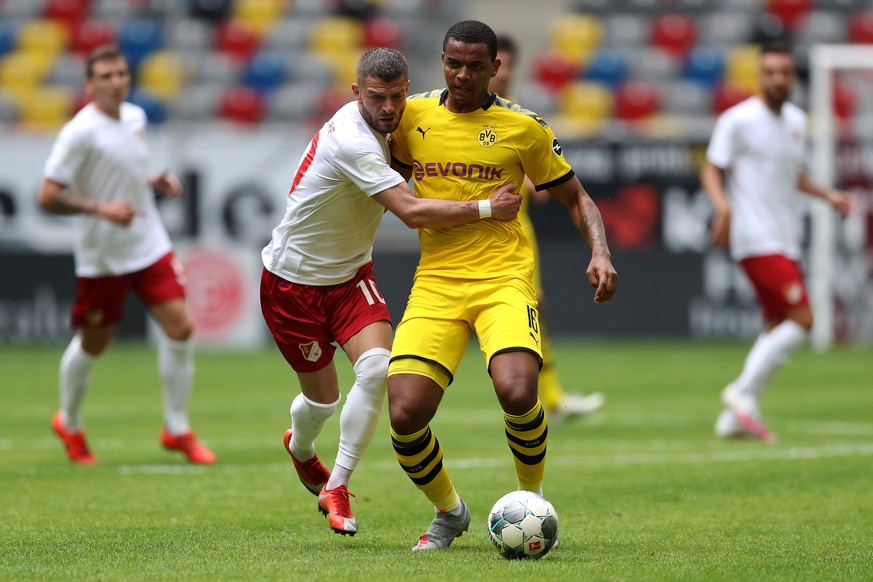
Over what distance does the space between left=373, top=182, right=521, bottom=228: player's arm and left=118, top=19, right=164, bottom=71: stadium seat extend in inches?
743

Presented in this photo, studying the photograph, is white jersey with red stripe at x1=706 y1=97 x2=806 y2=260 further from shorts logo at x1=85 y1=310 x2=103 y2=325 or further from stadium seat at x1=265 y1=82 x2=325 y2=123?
stadium seat at x1=265 y1=82 x2=325 y2=123

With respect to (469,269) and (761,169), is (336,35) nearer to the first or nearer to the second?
(761,169)

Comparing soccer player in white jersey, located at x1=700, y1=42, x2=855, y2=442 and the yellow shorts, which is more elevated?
the yellow shorts

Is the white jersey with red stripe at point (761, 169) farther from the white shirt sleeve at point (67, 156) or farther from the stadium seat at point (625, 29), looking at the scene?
the stadium seat at point (625, 29)

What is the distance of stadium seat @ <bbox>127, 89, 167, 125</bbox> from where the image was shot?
22.1 meters

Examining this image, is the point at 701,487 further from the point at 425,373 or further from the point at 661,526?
the point at 425,373

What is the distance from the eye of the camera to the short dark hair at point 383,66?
6262mm

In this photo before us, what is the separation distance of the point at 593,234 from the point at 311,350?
158 cm

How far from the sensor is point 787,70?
10820 millimetres

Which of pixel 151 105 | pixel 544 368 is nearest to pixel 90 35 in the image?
pixel 151 105

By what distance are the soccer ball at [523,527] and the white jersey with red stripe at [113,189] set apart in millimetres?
4594

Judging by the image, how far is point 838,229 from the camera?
1897cm

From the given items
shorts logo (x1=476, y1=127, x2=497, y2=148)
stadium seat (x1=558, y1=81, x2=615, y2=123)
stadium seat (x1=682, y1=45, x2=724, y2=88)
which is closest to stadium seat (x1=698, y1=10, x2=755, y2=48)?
stadium seat (x1=682, y1=45, x2=724, y2=88)

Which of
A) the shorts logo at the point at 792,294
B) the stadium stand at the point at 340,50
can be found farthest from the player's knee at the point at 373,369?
the stadium stand at the point at 340,50
